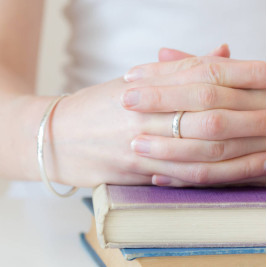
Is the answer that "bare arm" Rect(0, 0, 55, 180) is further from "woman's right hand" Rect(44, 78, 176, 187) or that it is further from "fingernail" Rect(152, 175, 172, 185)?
"fingernail" Rect(152, 175, 172, 185)

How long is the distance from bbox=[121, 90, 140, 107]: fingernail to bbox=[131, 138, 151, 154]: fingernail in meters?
0.04

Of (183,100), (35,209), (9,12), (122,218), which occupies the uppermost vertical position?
(9,12)

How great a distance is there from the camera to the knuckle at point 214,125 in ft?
1.70

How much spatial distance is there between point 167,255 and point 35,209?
1.40 feet

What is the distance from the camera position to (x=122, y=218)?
48cm

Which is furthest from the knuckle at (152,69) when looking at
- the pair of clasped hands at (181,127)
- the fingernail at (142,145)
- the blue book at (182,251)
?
the blue book at (182,251)

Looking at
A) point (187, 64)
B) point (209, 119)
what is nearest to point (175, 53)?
point (187, 64)

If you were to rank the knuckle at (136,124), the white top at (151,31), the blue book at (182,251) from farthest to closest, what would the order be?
1. the white top at (151,31)
2. the knuckle at (136,124)
3. the blue book at (182,251)

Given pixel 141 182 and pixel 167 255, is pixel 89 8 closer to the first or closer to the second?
pixel 141 182

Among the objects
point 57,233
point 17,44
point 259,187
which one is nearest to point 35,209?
point 57,233

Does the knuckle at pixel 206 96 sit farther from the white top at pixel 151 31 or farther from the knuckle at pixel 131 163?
the white top at pixel 151 31

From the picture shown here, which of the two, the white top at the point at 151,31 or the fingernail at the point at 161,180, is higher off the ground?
the white top at the point at 151,31

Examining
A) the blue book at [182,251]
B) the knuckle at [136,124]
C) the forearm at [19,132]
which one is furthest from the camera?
the forearm at [19,132]

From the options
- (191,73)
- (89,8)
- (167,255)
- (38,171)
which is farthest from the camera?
(89,8)
